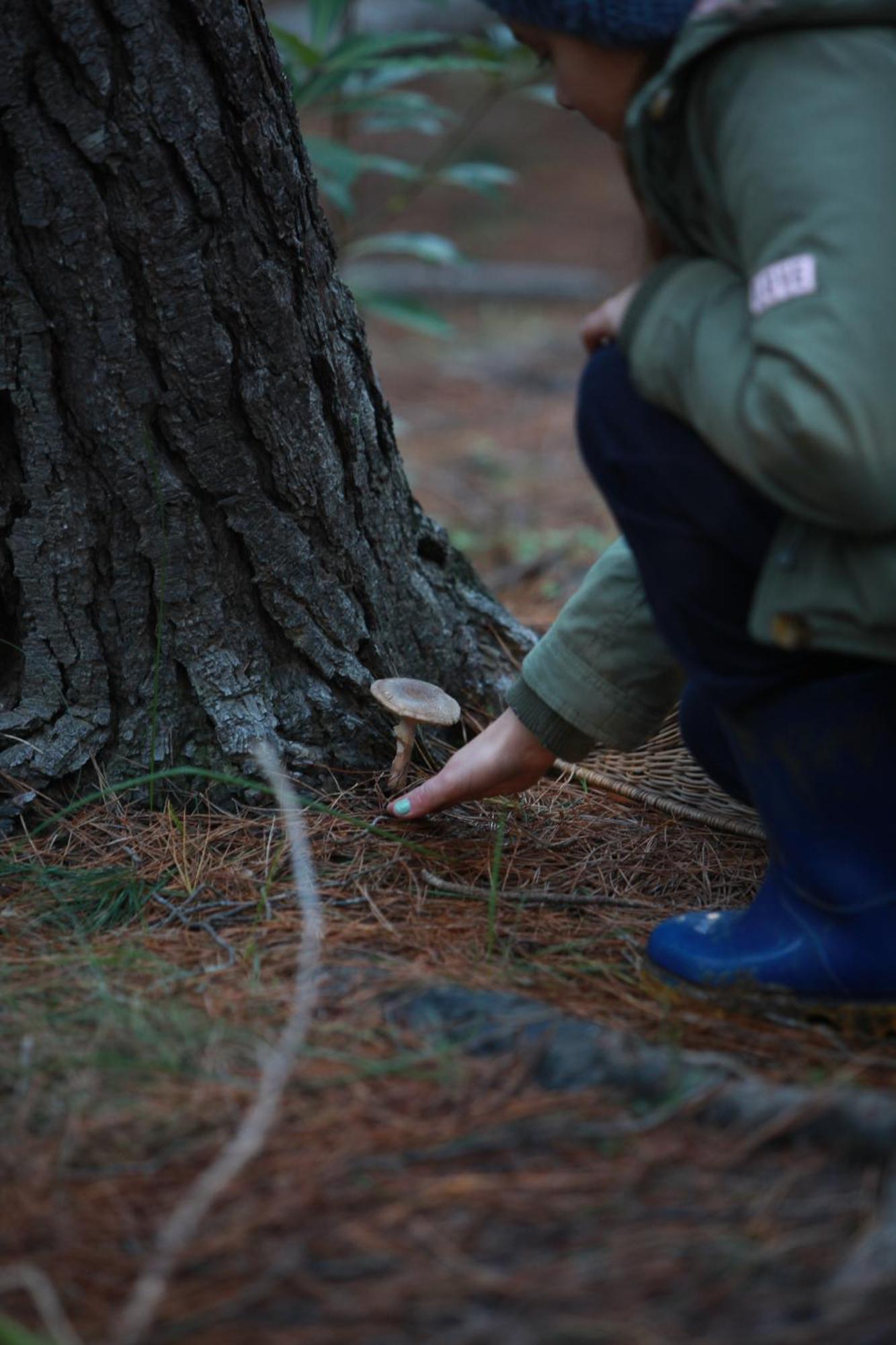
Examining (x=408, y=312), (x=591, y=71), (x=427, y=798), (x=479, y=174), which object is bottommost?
(x=427, y=798)

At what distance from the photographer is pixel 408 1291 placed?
0.95m

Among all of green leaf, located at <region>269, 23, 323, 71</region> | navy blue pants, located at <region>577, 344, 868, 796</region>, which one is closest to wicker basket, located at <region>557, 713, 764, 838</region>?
navy blue pants, located at <region>577, 344, 868, 796</region>

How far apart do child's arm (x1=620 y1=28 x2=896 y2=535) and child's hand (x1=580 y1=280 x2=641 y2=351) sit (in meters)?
0.11

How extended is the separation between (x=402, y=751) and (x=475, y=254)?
8.26m

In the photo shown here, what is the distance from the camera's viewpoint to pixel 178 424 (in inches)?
67.0

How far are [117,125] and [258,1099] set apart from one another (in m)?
1.24

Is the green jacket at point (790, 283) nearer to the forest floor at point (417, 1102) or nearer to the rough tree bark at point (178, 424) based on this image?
the forest floor at point (417, 1102)

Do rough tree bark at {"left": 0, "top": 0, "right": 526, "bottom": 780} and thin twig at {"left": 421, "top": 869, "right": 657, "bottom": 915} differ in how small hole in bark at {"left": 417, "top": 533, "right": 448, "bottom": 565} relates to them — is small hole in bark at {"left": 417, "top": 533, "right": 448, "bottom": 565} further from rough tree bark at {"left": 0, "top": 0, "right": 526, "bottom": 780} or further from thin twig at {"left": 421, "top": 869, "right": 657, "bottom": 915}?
thin twig at {"left": 421, "top": 869, "right": 657, "bottom": 915}

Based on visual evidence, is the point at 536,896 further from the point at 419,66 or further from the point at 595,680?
the point at 419,66

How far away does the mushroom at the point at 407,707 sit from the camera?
5.81 feet

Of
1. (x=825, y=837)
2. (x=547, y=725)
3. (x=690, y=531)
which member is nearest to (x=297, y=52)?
(x=547, y=725)

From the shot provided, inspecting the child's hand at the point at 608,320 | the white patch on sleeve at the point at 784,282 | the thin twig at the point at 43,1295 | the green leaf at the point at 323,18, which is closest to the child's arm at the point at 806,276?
the white patch on sleeve at the point at 784,282

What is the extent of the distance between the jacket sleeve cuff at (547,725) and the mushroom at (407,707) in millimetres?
133

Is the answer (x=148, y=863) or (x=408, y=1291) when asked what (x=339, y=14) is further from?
(x=408, y=1291)
